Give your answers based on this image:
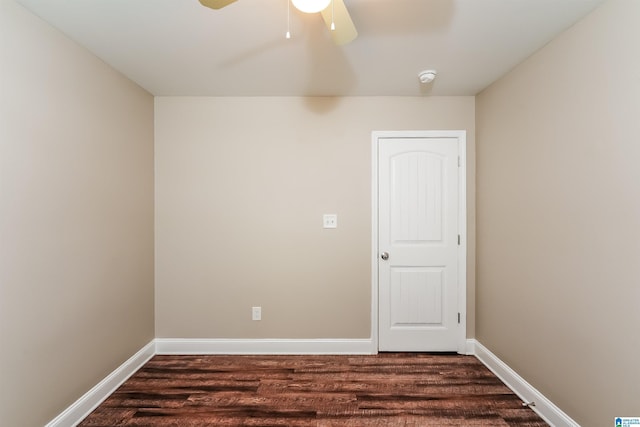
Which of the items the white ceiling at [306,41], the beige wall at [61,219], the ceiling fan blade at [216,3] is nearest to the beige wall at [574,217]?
the white ceiling at [306,41]

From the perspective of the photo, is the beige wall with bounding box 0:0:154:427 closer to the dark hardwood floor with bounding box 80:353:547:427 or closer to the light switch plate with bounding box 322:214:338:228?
the dark hardwood floor with bounding box 80:353:547:427

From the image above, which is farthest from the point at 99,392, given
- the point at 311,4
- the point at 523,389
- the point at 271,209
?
the point at 523,389

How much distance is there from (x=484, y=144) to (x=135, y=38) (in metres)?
2.73

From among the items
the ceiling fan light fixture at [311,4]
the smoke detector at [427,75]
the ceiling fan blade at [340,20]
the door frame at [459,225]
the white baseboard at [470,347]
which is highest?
the smoke detector at [427,75]

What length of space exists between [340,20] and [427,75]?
1139mm

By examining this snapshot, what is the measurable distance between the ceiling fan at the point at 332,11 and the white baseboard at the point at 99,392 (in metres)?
2.40

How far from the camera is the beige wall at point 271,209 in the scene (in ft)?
8.51

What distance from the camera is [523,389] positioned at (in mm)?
1982

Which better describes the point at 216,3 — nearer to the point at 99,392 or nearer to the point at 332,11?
the point at 332,11

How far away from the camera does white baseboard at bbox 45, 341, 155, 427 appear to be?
67.1 inches

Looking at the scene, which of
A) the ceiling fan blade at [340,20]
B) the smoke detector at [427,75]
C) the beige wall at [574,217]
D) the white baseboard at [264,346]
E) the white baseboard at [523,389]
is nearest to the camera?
the ceiling fan blade at [340,20]

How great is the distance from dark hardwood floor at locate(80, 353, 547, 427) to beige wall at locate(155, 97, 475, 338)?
0.98 feet

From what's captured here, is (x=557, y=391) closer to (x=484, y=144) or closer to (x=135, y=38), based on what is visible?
(x=484, y=144)

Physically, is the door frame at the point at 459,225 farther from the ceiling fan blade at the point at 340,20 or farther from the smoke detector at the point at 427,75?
the ceiling fan blade at the point at 340,20
